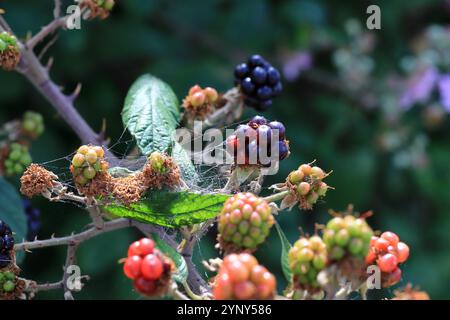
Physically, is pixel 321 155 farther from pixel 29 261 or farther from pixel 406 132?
pixel 29 261

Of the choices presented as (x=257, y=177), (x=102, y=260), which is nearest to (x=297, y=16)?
(x=102, y=260)

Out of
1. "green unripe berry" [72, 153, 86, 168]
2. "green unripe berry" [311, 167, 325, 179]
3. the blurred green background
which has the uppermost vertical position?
the blurred green background

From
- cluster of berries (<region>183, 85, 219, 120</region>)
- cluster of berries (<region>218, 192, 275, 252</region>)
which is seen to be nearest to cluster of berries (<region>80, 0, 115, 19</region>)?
cluster of berries (<region>183, 85, 219, 120</region>)

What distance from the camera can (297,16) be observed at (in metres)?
4.14

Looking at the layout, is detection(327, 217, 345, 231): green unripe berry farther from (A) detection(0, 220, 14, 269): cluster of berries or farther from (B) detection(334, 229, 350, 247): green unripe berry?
(A) detection(0, 220, 14, 269): cluster of berries

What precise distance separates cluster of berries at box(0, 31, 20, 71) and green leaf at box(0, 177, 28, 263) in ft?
1.30

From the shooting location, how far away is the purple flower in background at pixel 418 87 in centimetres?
462

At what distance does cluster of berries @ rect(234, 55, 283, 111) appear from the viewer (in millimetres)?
2266

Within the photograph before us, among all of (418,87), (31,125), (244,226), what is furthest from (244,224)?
(418,87)

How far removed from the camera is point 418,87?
4.63m

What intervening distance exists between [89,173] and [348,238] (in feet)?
2.17

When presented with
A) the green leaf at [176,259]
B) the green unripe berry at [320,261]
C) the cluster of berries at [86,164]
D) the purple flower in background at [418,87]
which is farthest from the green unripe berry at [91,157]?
the purple flower in background at [418,87]

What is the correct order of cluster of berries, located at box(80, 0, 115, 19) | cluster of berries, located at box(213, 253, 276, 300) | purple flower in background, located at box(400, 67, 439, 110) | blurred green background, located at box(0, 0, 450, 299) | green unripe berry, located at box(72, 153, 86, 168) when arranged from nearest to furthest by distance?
cluster of berries, located at box(213, 253, 276, 300) → green unripe berry, located at box(72, 153, 86, 168) → cluster of berries, located at box(80, 0, 115, 19) → blurred green background, located at box(0, 0, 450, 299) → purple flower in background, located at box(400, 67, 439, 110)

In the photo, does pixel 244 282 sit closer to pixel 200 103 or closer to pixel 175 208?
pixel 175 208
